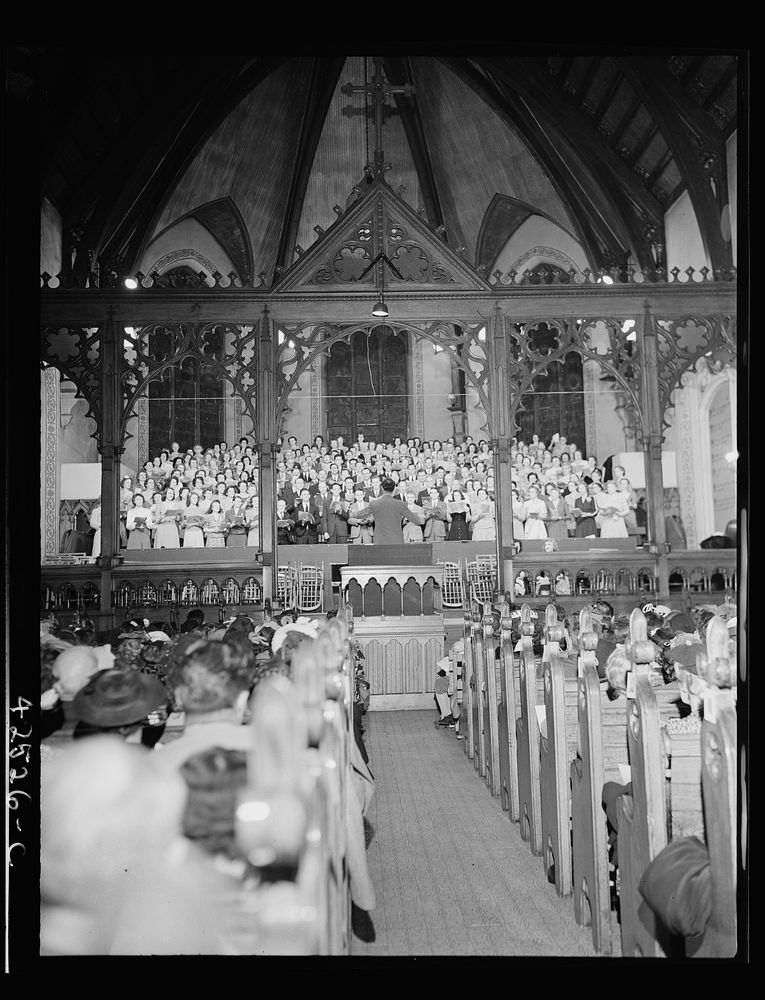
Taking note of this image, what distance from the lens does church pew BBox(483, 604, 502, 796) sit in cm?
589

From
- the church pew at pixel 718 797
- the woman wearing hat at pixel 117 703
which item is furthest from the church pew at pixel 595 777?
the woman wearing hat at pixel 117 703

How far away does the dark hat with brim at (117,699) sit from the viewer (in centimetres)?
266

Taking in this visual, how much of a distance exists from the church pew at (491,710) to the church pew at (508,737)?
0.05 metres

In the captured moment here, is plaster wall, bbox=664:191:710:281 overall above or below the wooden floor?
above

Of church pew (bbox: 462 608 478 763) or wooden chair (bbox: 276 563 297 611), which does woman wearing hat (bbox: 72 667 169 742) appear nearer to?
church pew (bbox: 462 608 478 763)

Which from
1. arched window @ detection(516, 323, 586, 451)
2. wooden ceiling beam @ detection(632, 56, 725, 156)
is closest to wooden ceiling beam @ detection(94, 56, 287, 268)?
wooden ceiling beam @ detection(632, 56, 725, 156)

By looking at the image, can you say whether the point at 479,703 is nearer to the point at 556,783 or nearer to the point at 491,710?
the point at 491,710

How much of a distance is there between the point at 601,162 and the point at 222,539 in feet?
31.4

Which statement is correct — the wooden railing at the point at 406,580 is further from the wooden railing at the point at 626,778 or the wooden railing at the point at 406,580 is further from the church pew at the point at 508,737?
the wooden railing at the point at 626,778

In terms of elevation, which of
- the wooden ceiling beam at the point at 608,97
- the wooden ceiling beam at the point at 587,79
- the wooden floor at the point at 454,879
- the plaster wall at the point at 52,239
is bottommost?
the wooden floor at the point at 454,879

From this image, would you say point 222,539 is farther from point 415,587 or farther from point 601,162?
point 601,162

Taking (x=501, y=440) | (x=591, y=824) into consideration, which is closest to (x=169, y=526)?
(x=501, y=440)

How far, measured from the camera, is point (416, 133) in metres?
18.5

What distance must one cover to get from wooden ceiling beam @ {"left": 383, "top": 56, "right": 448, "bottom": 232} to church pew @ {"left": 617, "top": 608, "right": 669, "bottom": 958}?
15003 mm
